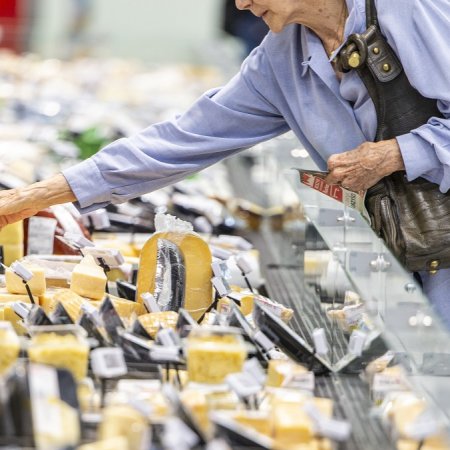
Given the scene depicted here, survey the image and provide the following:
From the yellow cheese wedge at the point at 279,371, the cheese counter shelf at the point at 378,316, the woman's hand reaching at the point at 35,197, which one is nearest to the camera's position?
the cheese counter shelf at the point at 378,316

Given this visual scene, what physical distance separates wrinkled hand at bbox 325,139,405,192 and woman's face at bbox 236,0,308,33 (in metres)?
0.33

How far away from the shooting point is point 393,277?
7.71ft

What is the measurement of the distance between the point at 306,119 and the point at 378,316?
28.1 inches

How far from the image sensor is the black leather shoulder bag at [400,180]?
2695 mm

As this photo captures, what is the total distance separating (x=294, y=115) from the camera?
2.95 metres

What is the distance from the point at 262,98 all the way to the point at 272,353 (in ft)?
2.67

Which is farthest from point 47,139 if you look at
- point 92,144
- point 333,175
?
point 333,175

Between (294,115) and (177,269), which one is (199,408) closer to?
(177,269)

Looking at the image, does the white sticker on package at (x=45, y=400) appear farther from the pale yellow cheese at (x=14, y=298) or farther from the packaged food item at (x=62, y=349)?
the pale yellow cheese at (x=14, y=298)

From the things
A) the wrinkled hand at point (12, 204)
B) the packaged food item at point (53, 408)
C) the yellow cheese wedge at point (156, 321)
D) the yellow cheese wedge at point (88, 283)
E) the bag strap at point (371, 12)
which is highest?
the bag strap at point (371, 12)

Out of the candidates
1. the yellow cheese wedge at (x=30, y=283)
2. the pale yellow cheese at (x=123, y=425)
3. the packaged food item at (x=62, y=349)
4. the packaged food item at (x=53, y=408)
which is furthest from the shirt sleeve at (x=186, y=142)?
the pale yellow cheese at (x=123, y=425)

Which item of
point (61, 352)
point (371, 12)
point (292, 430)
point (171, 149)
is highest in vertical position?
point (371, 12)

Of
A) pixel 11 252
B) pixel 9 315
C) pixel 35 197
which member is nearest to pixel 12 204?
pixel 35 197

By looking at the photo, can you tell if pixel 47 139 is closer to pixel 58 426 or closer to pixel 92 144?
pixel 92 144
